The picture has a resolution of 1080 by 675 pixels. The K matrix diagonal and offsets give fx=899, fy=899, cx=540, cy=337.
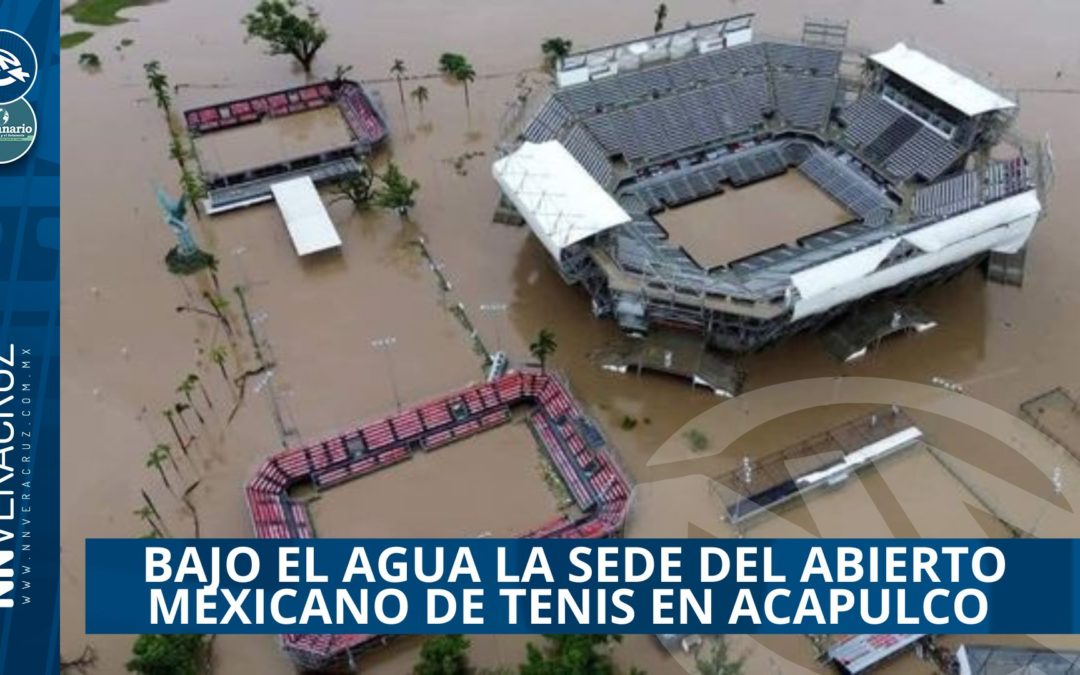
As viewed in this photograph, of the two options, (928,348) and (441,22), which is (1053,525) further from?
(441,22)

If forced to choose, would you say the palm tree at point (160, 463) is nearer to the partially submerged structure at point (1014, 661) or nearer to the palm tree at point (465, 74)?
the partially submerged structure at point (1014, 661)

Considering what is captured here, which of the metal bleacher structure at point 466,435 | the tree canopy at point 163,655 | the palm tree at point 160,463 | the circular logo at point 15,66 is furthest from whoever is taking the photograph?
the circular logo at point 15,66

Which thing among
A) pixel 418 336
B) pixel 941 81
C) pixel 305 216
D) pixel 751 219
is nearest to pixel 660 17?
pixel 751 219

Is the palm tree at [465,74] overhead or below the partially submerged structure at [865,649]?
overhead

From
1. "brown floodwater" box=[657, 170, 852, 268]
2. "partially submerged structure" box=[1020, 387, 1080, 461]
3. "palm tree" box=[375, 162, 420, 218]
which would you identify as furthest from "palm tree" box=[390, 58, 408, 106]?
"partially submerged structure" box=[1020, 387, 1080, 461]

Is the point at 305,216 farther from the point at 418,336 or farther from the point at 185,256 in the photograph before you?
the point at 418,336

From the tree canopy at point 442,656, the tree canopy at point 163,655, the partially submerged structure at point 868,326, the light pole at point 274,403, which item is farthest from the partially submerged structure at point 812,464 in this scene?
the tree canopy at point 163,655
